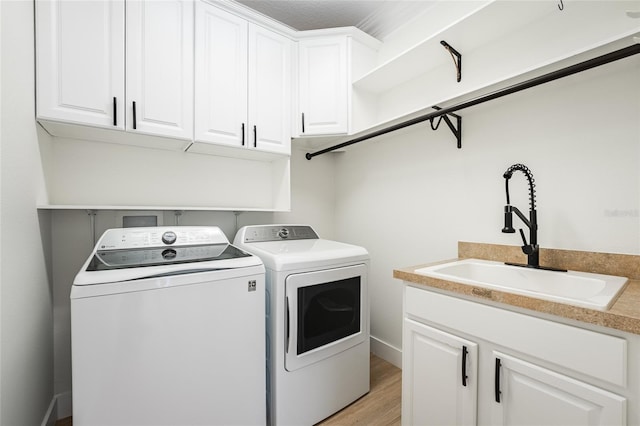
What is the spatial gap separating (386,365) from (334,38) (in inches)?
101

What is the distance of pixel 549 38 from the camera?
136 centimetres

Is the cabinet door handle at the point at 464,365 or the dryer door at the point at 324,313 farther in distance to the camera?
the dryer door at the point at 324,313

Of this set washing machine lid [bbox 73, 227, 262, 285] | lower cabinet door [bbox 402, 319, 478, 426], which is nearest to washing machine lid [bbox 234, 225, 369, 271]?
washing machine lid [bbox 73, 227, 262, 285]

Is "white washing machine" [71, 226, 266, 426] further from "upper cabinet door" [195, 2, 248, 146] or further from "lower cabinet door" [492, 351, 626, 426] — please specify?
"lower cabinet door" [492, 351, 626, 426]

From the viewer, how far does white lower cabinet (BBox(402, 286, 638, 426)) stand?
2.59 ft

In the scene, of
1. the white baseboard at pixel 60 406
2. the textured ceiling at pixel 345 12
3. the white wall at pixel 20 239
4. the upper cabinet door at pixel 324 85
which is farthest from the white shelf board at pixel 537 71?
the white baseboard at pixel 60 406

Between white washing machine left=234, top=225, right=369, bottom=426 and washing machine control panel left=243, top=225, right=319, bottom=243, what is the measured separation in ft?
0.34

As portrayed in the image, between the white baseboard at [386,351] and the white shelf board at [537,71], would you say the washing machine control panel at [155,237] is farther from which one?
the white baseboard at [386,351]

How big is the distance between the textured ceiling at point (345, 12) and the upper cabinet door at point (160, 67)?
61 cm

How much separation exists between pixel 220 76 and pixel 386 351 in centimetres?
239

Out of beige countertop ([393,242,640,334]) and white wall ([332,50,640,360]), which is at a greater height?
white wall ([332,50,640,360])

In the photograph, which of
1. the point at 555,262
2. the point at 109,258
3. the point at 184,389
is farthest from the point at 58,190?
the point at 555,262

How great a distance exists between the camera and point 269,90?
199 centimetres

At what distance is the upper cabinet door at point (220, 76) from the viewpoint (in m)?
1.72
